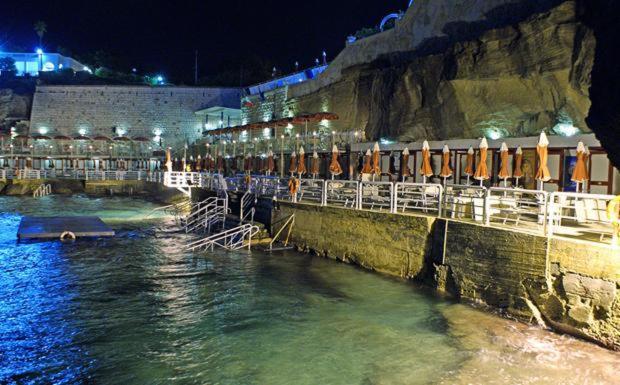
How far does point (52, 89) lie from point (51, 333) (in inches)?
2269

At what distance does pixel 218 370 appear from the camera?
26.6ft

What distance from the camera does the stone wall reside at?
2314 inches

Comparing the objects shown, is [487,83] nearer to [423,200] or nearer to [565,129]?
[565,129]

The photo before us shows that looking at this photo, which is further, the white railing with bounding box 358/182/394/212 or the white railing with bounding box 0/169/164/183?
the white railing with bounding box 0/169/164/183

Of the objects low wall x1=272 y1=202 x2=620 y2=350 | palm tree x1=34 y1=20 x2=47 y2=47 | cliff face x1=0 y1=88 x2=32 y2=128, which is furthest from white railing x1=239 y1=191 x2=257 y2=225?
palm tree x1=34 y1=20 x2=47 y2=47

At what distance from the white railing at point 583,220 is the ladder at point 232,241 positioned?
1062 centimetres

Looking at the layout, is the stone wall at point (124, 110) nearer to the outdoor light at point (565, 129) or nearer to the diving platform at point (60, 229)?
the diving platform at point (60, 229)

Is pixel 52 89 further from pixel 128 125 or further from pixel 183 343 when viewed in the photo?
pixel 183 343

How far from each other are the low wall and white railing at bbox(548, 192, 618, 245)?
0.57 metres

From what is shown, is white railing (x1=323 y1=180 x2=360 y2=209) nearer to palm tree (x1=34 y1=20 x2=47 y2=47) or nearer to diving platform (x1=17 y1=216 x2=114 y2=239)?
diving platform (x1=17 y1=216 x2=114 y2=239)

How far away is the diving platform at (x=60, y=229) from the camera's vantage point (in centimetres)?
1967

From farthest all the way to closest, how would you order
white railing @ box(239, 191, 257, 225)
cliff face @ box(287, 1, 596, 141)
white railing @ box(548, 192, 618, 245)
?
1. white railing @ box(239, 191, 257, 225)
2. cliff face @ box(287, 1, 596, 141)
3. white railing @ box(548, 192, 618, 245)

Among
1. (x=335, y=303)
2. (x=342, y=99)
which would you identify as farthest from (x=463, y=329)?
(x=342, y=99)

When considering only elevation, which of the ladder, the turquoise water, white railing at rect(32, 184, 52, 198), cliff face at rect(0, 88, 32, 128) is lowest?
the turquoise water
